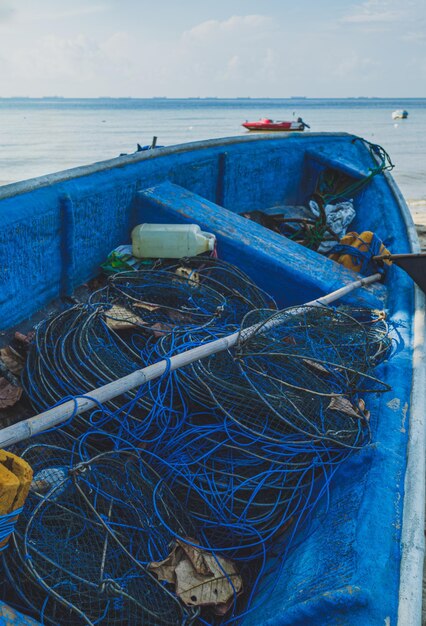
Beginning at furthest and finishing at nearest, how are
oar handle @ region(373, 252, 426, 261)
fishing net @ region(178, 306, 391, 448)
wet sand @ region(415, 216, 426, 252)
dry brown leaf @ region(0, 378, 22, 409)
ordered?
wet sand @ region(415, 216, 426, 252) → oar handle @ region(373, 252, 426, 261) → dry brown leaf @ region(0, 378, 22, 409) → fishing net @ region(178, 306, 391, 448)

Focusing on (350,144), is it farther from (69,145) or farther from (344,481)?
(69,145)

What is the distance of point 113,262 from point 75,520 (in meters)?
2.47

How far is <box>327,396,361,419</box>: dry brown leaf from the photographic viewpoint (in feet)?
9.43

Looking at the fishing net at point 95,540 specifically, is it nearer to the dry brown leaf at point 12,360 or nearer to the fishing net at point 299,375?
the fishing net at point 299,375

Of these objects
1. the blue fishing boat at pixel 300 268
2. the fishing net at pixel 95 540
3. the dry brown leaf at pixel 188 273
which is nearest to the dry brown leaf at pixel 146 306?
the dry brown leaf at pixel 188 273

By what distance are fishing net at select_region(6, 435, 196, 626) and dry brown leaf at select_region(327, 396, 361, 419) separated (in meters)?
0.91

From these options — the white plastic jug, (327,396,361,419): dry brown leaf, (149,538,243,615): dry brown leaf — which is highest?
the white plastic jug

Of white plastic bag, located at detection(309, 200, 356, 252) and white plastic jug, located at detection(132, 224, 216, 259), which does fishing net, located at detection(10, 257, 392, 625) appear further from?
white plastic bag, located at detection(309, 200, 356, 252)

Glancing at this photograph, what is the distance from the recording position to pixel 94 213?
14.3 ft

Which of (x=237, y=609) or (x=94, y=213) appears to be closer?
(x=237, y=609)

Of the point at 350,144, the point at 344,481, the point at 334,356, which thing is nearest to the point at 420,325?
the point at 334,356

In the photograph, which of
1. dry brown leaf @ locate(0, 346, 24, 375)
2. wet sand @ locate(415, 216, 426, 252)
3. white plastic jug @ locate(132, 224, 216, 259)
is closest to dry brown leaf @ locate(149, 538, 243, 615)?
dry brown leaf @ locate(0, 346, 24, 375)

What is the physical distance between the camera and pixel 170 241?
14.8 ft

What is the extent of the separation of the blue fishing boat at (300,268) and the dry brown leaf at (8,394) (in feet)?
1.63
